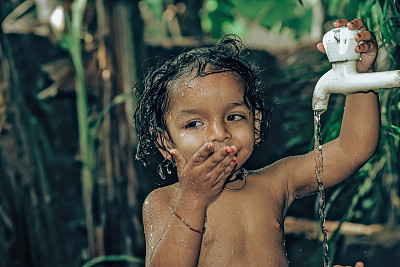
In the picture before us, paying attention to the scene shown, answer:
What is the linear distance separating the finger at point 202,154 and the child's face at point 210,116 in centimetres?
10

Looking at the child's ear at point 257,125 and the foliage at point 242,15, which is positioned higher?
the foliage at point 242,15

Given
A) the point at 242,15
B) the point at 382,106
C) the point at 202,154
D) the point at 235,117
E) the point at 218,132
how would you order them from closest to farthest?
the point at 202,154 → the point at 218,132 → the point at 235,117 → the point at 382,106 → the point at 242,15

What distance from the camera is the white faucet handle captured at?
1.06m

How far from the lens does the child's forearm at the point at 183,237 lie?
1.10 metres

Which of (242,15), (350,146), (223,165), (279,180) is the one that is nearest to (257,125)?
(279,180)

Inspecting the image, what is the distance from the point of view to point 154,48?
333 centimetres

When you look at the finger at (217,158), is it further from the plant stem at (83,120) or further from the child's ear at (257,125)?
the plant stem at (83,120)

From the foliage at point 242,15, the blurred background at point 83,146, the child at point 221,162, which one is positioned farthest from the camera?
the foliage at point 242,15

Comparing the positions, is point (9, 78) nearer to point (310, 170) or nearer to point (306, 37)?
point (310, 170)

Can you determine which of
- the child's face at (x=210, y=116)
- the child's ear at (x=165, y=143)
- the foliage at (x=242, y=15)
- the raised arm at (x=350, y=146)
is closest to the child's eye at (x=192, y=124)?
the child's face at (x=210, y=116)

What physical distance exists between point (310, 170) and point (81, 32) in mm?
1743

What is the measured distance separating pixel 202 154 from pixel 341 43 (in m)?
0.41

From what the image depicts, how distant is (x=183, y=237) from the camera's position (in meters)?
1.10

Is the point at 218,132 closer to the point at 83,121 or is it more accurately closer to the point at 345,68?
the point at 345,68
